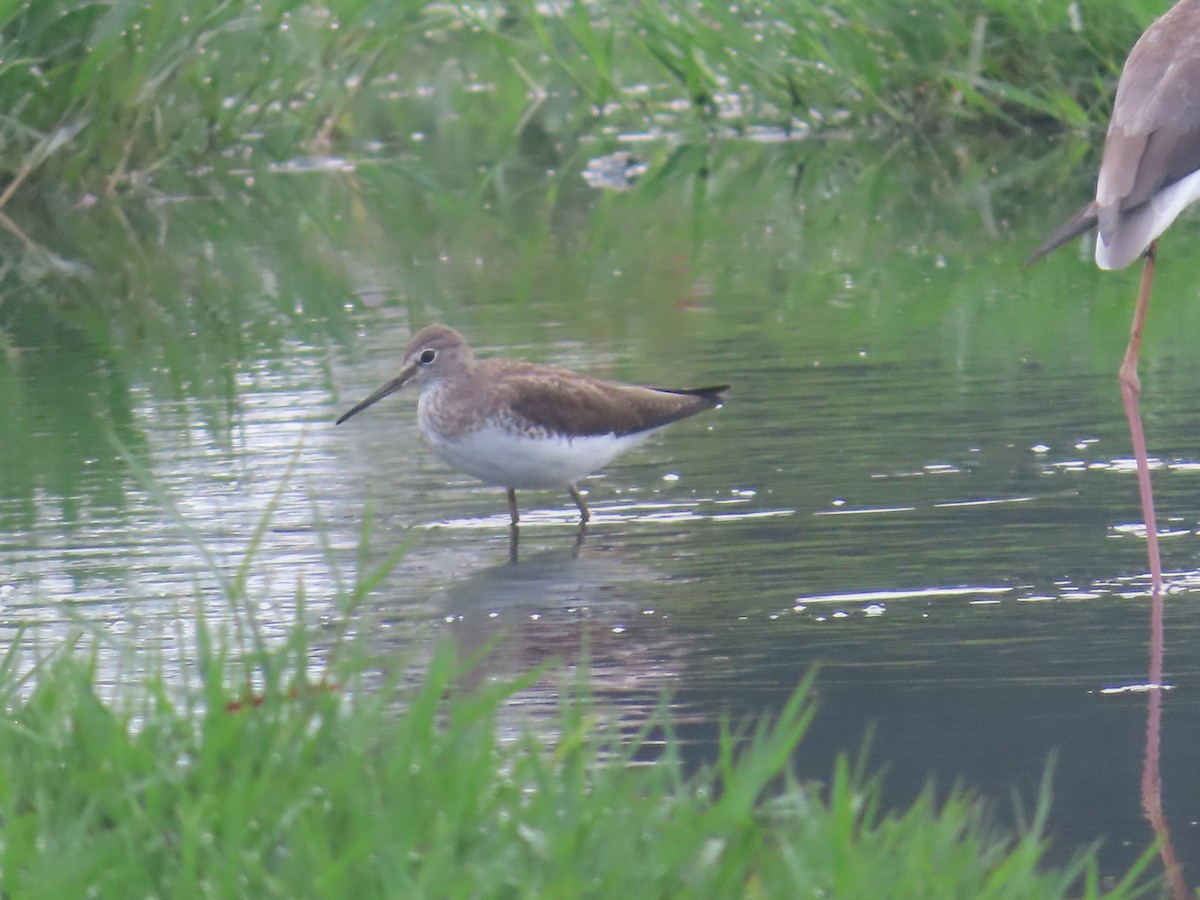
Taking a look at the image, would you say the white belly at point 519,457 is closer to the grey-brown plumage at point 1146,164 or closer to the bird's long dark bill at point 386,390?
the bird's long dark bill at point 386,390

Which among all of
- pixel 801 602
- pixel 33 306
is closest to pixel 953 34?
pixel 33 306

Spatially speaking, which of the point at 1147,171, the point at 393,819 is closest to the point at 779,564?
the point at 1147,171

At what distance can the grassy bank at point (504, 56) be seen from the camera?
1476 centimetres

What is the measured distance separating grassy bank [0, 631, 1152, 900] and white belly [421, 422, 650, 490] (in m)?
3.12

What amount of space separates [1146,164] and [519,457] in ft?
6.81

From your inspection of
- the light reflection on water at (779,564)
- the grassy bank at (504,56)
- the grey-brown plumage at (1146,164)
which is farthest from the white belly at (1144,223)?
the grassy bank at (504,56)

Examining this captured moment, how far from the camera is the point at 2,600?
600cm

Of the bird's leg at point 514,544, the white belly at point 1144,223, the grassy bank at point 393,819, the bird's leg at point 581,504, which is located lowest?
the bird's leg at point 514,544

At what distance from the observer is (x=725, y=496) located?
6.89 meters

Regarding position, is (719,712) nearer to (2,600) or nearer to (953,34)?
(2,600)

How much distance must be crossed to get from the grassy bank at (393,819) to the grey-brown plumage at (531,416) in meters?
3.14

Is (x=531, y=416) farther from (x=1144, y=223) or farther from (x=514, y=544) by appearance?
(x=1144, y=223)

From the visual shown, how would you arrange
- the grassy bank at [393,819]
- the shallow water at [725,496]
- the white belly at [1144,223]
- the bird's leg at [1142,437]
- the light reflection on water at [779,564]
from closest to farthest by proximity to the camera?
the grassy bank at [393,819]
the light reflection on water at [779,564]
the shallow water at [725,496]
the bird's leg at [1142,437]
the white belly at [1144,223]

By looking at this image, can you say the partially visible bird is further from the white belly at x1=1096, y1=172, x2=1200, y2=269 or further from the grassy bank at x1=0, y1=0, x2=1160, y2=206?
the grassy bank at x1=0, y1=0, x2=1160, y2=206
